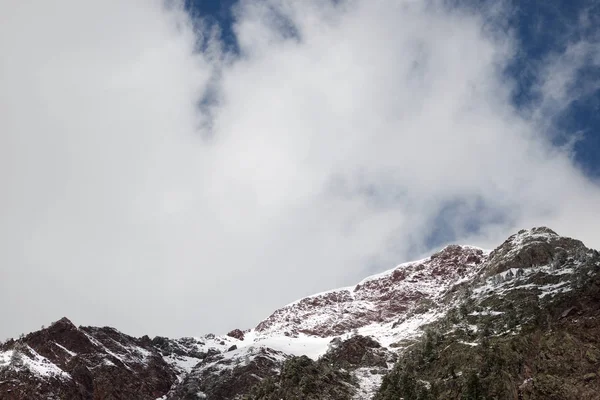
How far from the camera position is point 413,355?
84375 millimetres

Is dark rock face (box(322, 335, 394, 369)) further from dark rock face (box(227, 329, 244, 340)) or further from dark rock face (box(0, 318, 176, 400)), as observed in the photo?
dark rock face (box(227, 329, 244, 340))

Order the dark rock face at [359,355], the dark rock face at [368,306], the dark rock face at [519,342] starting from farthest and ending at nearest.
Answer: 1. the dark rock face at [368,306]
2. the dark rock face at [359,355]
3. the dark rock face at [519,342]

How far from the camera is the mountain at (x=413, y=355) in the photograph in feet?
208

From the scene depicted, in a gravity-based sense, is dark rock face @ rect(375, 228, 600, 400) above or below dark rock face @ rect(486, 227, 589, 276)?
below

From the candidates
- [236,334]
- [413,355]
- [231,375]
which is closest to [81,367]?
[231,375]

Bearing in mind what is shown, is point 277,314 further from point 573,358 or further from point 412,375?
point 573,358

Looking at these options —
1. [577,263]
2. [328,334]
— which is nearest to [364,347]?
[577,263]

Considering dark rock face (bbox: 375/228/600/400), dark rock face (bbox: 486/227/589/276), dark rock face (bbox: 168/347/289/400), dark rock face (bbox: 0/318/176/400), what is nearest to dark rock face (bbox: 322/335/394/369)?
dark rock face (bbox: 375/228/600/400)

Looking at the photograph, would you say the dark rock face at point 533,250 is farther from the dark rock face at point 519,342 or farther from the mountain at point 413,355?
the dark rock face at point 519,342

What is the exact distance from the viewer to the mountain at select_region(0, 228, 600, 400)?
6341 cm

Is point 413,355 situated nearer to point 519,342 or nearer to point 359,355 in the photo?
point 359,355

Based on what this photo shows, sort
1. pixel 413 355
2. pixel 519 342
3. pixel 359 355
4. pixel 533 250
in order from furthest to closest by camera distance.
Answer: pixel 533 250, pixel 359 355, pixel 413 355, pixel 519 342

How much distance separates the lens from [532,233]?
122188 mm

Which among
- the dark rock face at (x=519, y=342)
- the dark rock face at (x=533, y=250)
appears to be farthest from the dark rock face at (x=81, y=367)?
the dark rock face at (x=533, y=250)
